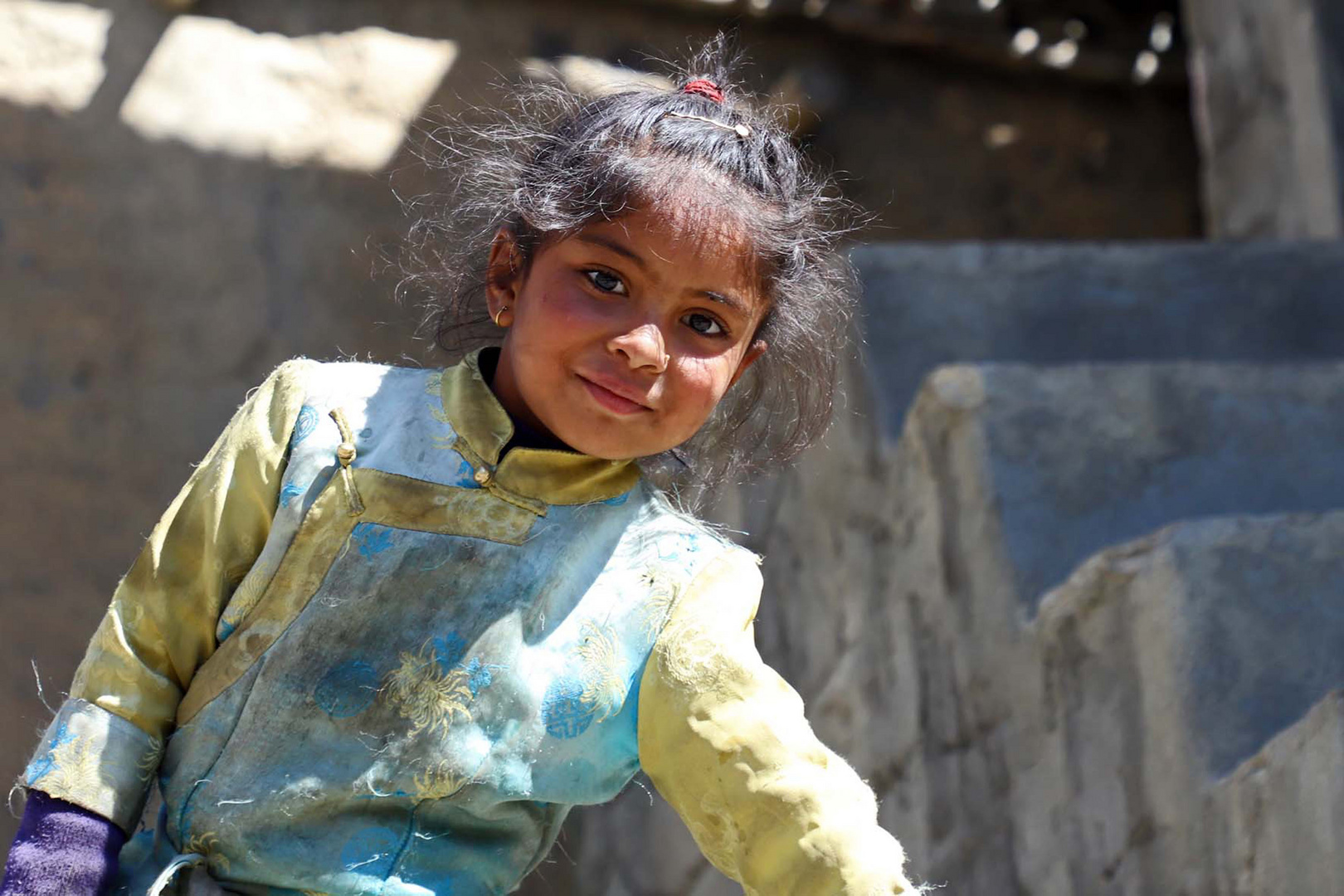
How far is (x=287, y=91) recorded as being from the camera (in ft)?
11.7

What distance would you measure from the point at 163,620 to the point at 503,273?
0.44 meters

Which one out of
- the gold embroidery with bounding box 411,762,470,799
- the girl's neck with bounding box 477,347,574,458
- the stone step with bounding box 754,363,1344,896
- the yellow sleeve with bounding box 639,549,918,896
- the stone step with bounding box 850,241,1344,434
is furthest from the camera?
the stone step with bounding box 850,241,1344,434

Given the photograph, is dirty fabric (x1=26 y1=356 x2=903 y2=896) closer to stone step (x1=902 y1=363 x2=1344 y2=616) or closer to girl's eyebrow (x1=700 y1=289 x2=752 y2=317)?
girl's eyebrow (x1=700 y1=289 x2=752 y2=317)

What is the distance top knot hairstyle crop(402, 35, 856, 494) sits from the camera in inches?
56.1

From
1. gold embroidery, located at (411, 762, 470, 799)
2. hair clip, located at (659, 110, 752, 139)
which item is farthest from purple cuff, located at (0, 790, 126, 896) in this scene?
hair clip, located at (659, 110, 752, 139)

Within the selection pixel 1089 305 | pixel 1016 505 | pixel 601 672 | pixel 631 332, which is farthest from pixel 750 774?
pixel 1089 305

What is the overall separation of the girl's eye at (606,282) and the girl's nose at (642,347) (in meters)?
0.05

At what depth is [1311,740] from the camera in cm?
144

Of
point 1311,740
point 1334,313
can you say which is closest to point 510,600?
point 1311,740

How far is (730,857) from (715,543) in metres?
0.29

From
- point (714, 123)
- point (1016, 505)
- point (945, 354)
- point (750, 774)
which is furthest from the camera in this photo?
point (945, 354)

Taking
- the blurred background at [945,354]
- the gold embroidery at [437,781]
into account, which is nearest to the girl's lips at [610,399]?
the gold embroidery at [437,781]

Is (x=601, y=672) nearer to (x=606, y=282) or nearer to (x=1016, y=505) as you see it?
(x=606, y=282)

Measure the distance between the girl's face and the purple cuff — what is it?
19.5 inches
